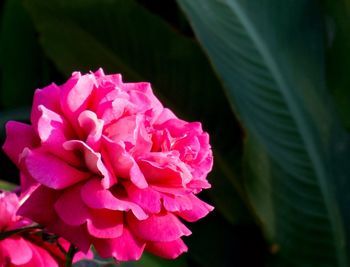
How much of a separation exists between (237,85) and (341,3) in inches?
9.9

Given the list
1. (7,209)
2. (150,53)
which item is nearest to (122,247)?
(7,209)

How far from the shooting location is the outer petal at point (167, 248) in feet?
1.71

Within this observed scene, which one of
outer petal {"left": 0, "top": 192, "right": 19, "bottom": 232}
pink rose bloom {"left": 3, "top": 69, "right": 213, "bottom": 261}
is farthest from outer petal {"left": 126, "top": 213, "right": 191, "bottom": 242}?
outer petal {"left": 0, "top": 192, "right": 19, "bottom": 232}

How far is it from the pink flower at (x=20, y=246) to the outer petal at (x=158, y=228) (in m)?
0.09

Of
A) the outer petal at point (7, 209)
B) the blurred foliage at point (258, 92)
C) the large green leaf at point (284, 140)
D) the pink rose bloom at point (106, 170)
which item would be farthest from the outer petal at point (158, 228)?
the large green leaf at point (284, 140)

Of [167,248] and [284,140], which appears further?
[284,140]

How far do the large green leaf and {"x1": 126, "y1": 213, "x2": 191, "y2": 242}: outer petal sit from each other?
96 centimetres

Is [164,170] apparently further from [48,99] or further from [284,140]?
[284,140]

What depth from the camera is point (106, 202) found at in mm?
490

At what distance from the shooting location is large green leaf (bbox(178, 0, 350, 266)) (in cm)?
148

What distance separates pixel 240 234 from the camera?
1753 mm

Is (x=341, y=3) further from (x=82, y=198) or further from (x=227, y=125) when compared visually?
(x=82, y=198)

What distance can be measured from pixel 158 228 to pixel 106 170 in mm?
50

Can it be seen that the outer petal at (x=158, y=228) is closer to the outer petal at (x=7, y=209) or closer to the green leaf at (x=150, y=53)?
the outer petal at (x=7, y=209)
